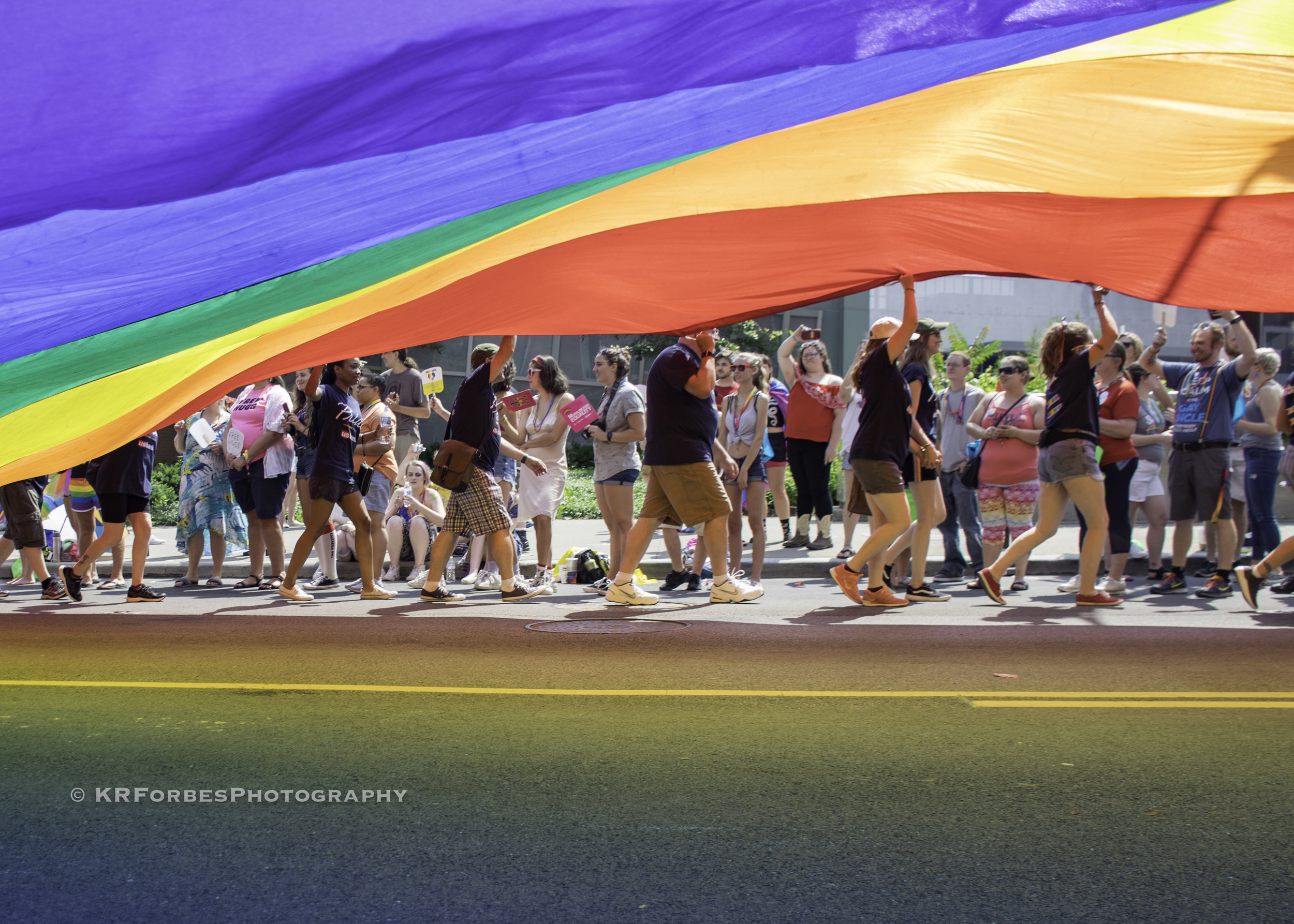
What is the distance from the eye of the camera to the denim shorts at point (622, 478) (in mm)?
9758

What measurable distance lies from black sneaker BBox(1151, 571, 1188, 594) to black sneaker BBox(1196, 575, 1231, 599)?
0.16 meters

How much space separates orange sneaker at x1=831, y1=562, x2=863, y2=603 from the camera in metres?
8.35

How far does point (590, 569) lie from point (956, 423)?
3.73 meters

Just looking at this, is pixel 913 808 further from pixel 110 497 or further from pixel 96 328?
pixel 110 497

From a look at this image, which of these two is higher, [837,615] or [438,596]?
[438,596]

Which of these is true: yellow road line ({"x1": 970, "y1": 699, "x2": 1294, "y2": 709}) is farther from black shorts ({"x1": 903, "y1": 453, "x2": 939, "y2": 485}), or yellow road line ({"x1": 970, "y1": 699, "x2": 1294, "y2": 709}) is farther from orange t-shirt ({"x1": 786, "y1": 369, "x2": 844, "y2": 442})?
orange t-shirt ({"x1": 786, "y1": 369, "x2": 844, "y2": 442})

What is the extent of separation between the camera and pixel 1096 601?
8547 mm

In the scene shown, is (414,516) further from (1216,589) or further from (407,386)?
(1216,589)

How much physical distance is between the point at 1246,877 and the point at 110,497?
9163 millimetres

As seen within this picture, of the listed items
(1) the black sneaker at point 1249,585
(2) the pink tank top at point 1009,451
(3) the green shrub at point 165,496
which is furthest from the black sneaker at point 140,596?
(1) the black sneaker at point 1249,585

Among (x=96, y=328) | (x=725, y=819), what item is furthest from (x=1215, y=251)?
(x=96, y=328)

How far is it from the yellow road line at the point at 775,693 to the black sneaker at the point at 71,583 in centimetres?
412

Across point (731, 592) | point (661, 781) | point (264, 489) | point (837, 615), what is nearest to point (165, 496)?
point (264, 489)

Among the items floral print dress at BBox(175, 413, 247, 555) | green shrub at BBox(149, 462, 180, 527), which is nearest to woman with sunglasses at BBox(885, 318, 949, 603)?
floral print dress at BBox(175, 413, 247, 555)
